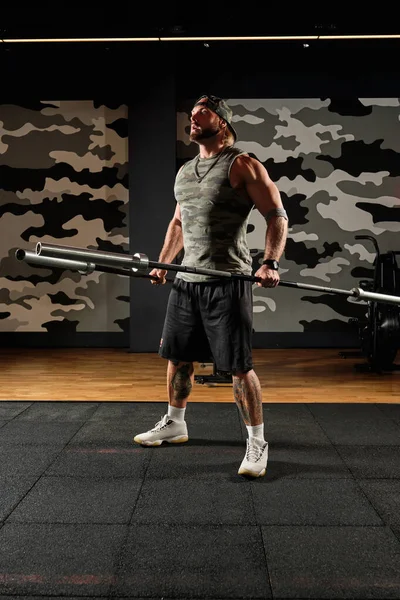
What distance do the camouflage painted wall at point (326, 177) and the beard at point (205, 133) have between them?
9.79ft

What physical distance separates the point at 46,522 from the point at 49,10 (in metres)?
3.53

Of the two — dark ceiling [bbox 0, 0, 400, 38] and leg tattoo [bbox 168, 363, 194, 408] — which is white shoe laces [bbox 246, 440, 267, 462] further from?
dark ceiling [bbox 0, 0, 400, 38]

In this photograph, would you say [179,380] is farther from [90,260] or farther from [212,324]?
[90,260]

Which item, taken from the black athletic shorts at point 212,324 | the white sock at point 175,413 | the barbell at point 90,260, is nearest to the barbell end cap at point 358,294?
the barbell at point 90,260

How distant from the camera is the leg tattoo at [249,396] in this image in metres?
2.12

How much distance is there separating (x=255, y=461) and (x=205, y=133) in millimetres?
1281

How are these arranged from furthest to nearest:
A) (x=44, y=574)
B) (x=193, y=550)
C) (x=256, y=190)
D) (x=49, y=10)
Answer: (x=49, y=10)
(x=256, y=190)
(x=193, y=550)
(x=44, y=574)

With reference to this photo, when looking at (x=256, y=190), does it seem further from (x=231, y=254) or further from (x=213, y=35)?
(x=213, y=35)

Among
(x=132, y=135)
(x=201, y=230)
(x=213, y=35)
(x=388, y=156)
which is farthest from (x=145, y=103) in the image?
(x=201, y=230)

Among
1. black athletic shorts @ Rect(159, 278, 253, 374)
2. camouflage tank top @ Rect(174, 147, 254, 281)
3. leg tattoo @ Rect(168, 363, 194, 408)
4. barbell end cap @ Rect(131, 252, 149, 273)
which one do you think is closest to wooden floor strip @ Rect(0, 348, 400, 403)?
leg tattoo @ Rect(168, 363, 194, 408)

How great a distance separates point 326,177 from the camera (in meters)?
5.11

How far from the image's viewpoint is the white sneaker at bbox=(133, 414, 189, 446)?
2.40 metres

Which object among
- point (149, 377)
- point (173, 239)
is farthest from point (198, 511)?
point (149, 377)

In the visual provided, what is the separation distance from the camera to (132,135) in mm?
4832
